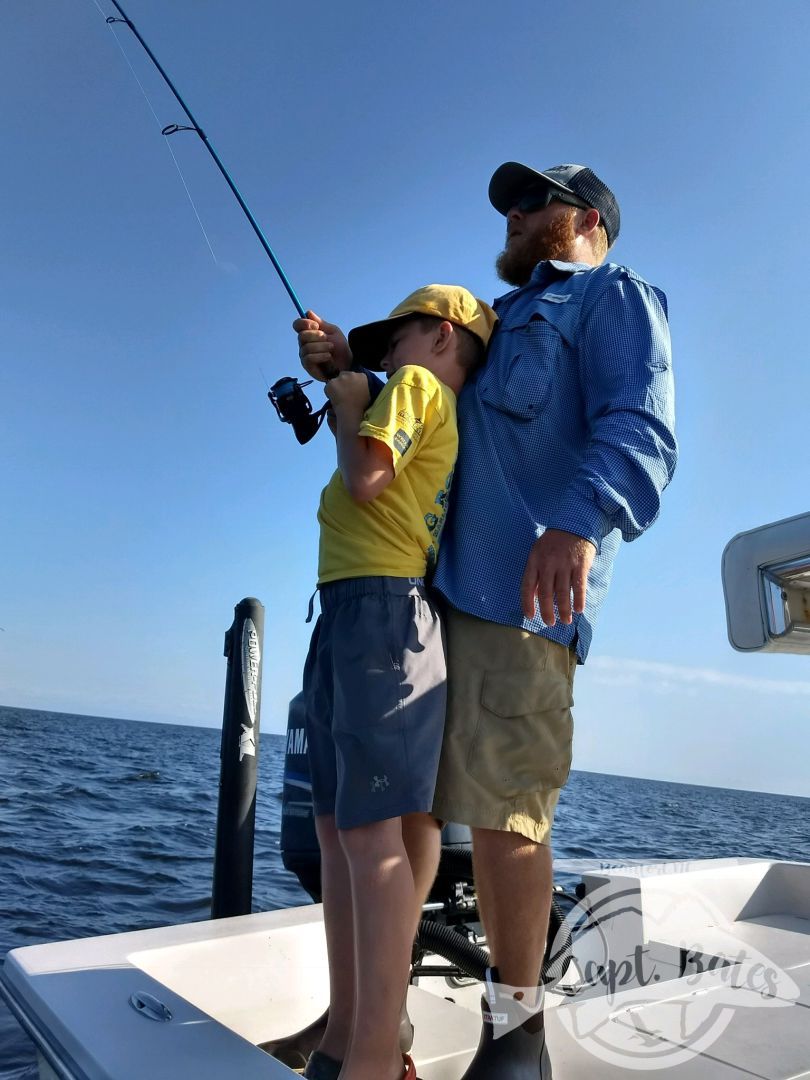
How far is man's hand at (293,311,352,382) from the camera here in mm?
1724

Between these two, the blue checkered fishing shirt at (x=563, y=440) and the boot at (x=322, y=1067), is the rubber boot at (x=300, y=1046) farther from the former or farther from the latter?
the blue checkered fishing shirt at (x=563, y=440)

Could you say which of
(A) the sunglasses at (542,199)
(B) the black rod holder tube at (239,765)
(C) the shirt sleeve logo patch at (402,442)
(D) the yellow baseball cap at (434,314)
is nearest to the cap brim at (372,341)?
(D) the yellow baseball cap at (434,314)

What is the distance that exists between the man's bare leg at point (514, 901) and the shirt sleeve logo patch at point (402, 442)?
2.19ft

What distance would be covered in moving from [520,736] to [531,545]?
1.15 ft

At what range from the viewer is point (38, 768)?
58.2ft

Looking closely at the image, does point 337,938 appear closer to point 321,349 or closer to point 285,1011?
point 285,1011

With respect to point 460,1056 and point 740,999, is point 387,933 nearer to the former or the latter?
point 460,1056

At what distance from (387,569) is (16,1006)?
3.46 ft

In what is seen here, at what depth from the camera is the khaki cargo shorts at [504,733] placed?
4.44 feet

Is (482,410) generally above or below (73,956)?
above

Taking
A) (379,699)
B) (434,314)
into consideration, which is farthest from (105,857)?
(434,314)

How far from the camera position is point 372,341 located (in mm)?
1736

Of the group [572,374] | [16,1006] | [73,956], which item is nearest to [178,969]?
[73,956]

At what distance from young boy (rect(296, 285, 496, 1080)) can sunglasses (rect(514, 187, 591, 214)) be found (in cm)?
42
